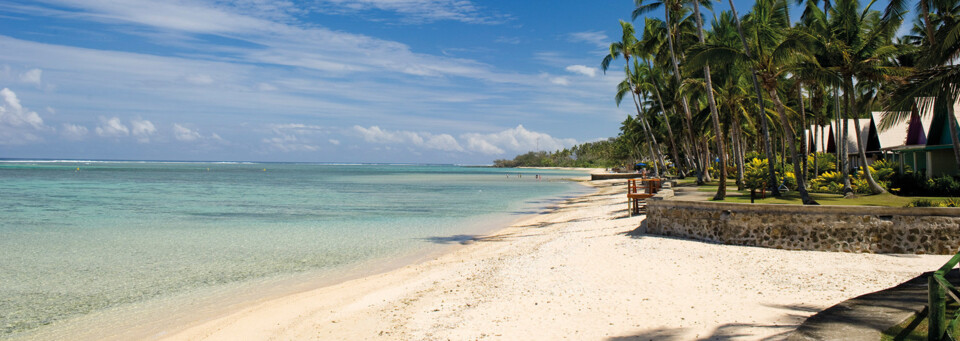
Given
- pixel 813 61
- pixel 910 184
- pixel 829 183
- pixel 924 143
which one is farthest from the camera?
pixel 924 143

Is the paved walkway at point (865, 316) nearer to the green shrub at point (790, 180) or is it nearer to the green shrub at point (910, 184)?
the green shrub at point (910, 184)

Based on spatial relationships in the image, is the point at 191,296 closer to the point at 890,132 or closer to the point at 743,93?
the point at 743,93

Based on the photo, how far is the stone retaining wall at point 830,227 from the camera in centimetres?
1169

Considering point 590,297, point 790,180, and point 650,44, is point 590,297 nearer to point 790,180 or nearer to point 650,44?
point 790,180

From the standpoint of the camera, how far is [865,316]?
600cm

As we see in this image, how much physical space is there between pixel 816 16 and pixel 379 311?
24.1m

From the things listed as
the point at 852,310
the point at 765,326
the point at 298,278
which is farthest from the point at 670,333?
the point at 298,278

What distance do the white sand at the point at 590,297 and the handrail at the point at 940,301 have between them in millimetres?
2021

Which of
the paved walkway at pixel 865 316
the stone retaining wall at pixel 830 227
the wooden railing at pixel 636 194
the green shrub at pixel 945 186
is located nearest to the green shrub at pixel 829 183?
the green shrub at pixel 945 186

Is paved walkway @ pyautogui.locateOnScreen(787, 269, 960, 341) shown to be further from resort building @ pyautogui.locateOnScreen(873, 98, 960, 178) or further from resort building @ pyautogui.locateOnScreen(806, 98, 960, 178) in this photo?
resort building @ pyautogui.locateOnScreen(873, 98, 960, 178)

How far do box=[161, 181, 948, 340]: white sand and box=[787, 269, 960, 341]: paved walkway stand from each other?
706mm

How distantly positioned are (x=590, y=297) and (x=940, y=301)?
5.19 m

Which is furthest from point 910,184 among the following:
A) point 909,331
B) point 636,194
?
point 909,331

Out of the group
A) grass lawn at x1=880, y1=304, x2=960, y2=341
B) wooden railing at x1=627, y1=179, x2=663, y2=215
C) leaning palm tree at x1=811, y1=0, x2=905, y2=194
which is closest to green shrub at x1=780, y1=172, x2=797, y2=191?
leaning palm tree at x1=811, y1=0, x2=905, y2=194
